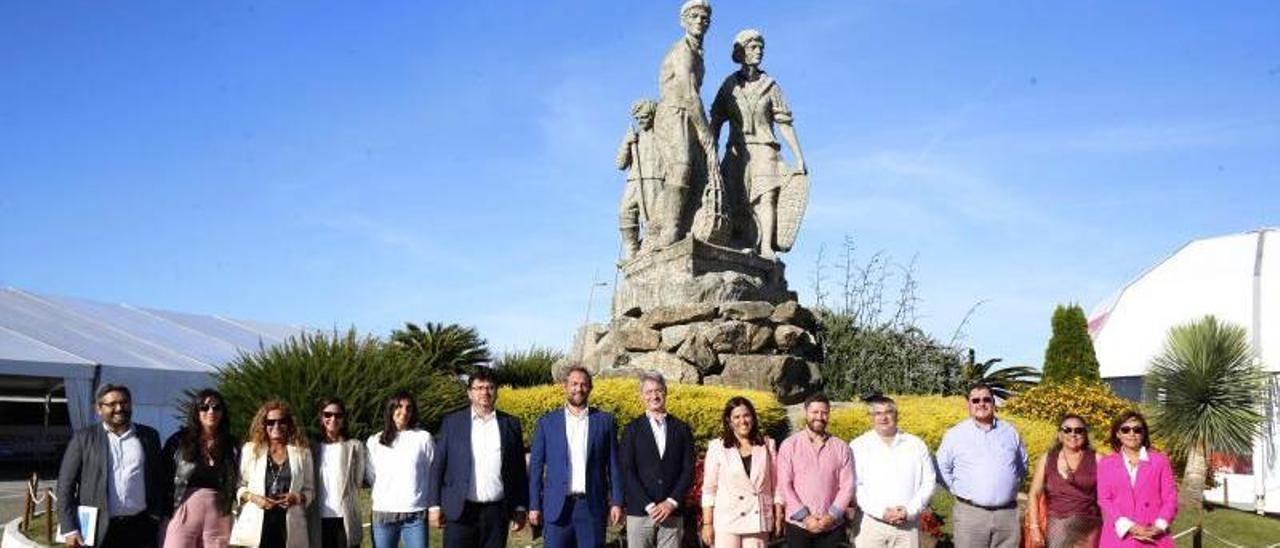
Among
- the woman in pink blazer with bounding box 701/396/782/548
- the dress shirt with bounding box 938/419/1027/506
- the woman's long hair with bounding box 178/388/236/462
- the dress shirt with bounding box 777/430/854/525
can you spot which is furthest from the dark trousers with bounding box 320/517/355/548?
the dress shirt with bounding box 938/419/1027/506

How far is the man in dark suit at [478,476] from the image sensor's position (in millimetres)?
6387

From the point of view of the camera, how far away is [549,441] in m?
6.54

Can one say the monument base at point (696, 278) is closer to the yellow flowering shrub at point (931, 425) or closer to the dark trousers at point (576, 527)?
the yellow flowering shrub at point (931, 425)

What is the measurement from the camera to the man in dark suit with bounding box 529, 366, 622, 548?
6449 mm

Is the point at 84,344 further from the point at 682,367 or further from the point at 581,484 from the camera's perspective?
the point at 581,484

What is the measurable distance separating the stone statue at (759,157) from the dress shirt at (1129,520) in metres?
8.06

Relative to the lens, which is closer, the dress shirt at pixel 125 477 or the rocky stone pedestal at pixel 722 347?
the dress shirt at pixel 125 477

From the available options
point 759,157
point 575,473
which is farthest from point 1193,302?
point 575,473

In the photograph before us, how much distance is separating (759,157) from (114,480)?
389 inches

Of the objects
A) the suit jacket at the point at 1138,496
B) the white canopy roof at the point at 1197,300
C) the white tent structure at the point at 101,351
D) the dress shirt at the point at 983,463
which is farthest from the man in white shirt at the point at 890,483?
→ the white canopy roof at the point at 1197,300

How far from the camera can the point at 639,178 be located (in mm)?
14680

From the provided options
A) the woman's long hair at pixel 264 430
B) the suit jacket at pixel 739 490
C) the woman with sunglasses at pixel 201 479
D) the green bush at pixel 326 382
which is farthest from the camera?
the green bush at pixel 326 382

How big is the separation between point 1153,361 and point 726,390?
439 inches

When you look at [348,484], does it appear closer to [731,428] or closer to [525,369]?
[731,428]
